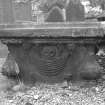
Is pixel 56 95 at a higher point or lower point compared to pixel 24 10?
lower

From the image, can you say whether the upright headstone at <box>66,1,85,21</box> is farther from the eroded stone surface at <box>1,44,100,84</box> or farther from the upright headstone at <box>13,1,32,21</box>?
the upright headstone at <box>13,1,32,21</box>

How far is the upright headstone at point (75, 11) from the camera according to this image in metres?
4.37

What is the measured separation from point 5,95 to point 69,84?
3.31ft

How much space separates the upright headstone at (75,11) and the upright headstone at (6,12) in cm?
366

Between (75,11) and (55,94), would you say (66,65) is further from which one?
(75,11)

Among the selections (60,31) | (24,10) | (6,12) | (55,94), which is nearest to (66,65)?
(55,94)

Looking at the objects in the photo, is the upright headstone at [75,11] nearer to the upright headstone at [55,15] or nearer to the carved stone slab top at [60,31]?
the upright headstone at [55,15]

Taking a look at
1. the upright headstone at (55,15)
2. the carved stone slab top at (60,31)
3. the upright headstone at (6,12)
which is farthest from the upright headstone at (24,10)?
the carved stone slab top at (60,31)

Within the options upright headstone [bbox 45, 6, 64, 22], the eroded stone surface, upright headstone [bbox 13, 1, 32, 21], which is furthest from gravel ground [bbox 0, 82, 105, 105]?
upright headstone [bbox 13, 1, 32, 21]

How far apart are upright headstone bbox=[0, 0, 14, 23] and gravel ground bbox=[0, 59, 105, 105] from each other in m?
4.53

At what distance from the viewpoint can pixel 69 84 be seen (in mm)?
3352

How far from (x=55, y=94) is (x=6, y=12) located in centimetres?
529

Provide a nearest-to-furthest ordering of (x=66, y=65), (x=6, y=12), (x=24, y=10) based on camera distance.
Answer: (x=66, y=65) < (x=6, y=12) < (x=24, y=10)

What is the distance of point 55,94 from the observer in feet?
10.2
